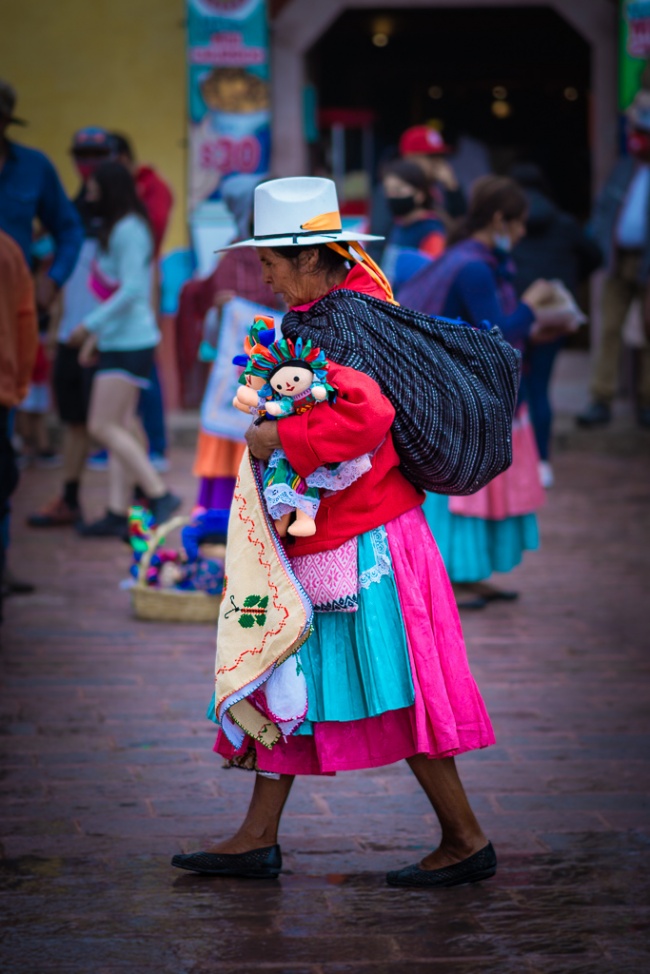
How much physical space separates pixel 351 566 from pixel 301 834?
92 centimetres

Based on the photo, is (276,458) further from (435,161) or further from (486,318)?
(435,161)

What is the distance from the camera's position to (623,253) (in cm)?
1191

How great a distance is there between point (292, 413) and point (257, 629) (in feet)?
1.76

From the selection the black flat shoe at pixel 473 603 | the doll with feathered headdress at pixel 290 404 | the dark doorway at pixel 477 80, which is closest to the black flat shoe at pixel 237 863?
the doll with feathered headdress at pixel 290 404

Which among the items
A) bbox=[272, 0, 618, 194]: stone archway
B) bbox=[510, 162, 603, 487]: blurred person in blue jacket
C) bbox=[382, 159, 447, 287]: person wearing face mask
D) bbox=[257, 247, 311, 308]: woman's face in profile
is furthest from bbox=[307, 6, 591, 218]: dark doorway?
bbox=[257, 247, 311, 308]: woman's face in profile

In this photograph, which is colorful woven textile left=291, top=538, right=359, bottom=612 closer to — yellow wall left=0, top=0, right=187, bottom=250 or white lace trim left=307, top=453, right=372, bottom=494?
white lace trim left=307, top=453, right=372, bottom=494

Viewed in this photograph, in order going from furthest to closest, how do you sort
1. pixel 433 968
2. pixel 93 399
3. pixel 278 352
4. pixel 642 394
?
pixel 642 394
pixel 93 399
pixel 278 352
pixel 433 968

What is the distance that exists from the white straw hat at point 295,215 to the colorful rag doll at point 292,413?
271mm

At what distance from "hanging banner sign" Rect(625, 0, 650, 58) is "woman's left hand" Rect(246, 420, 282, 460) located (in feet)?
31.3

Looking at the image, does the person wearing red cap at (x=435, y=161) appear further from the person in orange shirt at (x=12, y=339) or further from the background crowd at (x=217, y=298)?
the person in orange shirt at (x=12, y=339)

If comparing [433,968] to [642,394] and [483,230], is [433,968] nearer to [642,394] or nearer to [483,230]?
[483,230]

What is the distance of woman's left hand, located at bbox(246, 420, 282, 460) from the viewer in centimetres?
383

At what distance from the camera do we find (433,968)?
3.48 metres

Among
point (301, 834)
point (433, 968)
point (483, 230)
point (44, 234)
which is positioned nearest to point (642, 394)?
point (44, 234)
